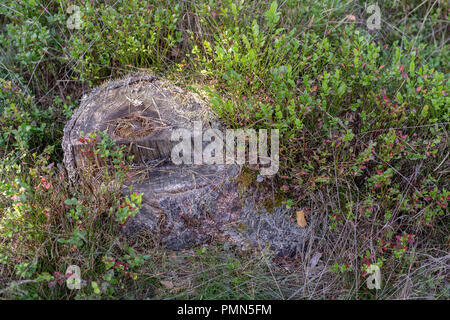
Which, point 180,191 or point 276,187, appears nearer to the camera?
point 180,191

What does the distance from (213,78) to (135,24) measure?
2.84 ft

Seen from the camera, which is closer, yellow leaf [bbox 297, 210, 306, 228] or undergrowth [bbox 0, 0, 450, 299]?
undergrowth [bbox 0, 0, 450, 299]

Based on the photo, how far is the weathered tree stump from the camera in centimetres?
279

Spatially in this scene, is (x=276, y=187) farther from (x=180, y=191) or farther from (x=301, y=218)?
(x=180, y=191)

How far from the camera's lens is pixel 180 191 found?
278 centimetres

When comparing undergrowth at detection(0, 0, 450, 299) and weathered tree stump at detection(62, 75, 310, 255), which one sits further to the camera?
weathered tree stump at detection(62, 75, 310, 255)

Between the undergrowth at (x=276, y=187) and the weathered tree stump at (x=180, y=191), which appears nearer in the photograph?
the undergrowth at (x=276, y=187)

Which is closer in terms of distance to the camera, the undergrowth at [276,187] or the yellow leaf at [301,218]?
the undergrowth at [276,187]

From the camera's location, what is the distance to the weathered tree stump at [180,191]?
2789 millimetres

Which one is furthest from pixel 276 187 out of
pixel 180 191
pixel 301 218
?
pixel 180 191

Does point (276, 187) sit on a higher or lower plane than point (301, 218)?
higher

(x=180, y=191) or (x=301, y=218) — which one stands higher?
(x=180, y=191)

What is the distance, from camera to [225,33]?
302 cm
